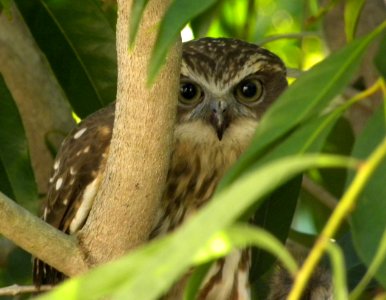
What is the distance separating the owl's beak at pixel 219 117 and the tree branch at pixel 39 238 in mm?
902

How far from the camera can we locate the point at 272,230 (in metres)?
3.42

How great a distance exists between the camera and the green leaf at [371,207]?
208cm

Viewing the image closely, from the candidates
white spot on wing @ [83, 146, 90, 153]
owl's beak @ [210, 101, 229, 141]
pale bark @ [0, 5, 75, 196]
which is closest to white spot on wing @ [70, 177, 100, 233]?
white spot on wing @ [83, 146, 90, 153]

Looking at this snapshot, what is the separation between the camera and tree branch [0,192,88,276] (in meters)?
2.77

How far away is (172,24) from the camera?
2.08 metres

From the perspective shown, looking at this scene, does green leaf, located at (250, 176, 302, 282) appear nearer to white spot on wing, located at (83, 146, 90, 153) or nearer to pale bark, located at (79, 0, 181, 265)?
pale bark, located at (79, 0, 181, 265)

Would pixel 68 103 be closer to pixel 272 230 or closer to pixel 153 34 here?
pixel 272 230

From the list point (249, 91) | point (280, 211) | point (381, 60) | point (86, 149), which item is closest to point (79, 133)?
point (86, 149)

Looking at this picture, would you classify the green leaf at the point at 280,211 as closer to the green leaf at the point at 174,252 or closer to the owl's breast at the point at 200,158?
the owl's breast at the point at 200,158

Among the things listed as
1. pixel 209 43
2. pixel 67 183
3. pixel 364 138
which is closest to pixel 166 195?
pixel 67 183

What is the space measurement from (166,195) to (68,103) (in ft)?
3.30

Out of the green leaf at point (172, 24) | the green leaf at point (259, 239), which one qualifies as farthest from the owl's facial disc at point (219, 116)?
the green leaf at point (259, 239)

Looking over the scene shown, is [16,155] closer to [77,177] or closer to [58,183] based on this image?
[58,183]

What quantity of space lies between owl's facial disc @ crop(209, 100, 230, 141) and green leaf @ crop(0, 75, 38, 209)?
63 cm
